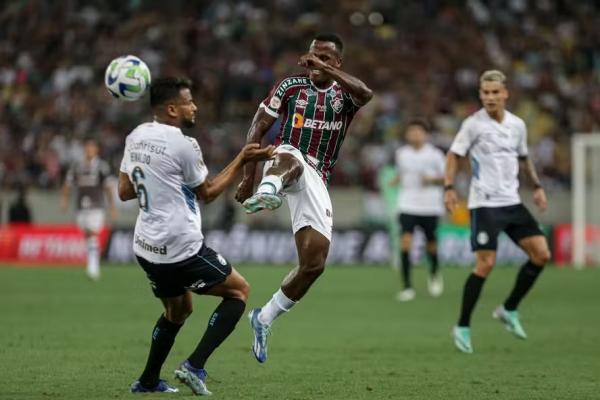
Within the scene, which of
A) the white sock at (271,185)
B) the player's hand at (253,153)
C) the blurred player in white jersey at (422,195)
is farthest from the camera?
the blurred player in white jersey at (422,195)

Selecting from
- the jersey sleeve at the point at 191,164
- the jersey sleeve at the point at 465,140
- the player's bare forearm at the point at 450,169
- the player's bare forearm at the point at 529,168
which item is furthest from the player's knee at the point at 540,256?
the jersey sleeve at the point at 191,164

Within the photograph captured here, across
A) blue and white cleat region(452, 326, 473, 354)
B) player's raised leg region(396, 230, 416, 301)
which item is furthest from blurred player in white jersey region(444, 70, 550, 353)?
player's raised leg region(396, 230, 416, 301)

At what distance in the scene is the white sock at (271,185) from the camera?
28.2 feet

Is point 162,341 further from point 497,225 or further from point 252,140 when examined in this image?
point 497,225

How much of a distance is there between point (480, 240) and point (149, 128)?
4.90 m

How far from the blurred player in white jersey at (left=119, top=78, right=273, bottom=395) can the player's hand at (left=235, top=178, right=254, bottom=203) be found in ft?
3.40

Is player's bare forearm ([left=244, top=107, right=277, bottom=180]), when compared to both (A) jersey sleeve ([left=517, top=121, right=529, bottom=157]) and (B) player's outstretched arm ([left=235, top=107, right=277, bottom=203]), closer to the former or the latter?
(B) player's outstretched arm ([left=235, top=107, right=277, bottom=203])

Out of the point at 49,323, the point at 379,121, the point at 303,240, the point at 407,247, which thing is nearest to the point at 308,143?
the point at 303,240

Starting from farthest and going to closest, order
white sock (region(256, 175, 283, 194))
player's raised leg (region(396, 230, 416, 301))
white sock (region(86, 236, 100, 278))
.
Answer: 1. white sock (region(86, 236, 100, 278))
2. player's raised leg (region(396, 230, 416, 301))
3. white sock (region(256, 175, 283, 194))

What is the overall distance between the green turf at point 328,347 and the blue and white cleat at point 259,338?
0.77 feet

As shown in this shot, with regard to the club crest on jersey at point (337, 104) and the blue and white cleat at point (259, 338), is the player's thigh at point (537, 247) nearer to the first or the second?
the club crest on jersey at point (337, 104)

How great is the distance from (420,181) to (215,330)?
11.0 m

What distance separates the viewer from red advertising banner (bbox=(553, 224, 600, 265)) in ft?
87.7

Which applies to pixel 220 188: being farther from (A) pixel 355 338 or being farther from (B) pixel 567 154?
(B) pixel 567 154
